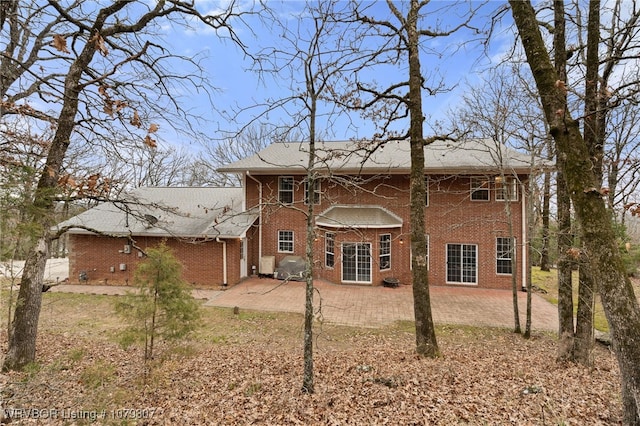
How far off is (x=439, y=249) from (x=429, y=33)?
988 cm

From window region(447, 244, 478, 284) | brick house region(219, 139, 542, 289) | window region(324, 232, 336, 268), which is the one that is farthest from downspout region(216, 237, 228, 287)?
window region(447, 244, 478, 284)

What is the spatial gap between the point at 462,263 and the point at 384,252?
3564mm

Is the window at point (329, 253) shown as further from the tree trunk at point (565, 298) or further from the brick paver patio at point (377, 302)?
the tree trunk at point (565, 298)

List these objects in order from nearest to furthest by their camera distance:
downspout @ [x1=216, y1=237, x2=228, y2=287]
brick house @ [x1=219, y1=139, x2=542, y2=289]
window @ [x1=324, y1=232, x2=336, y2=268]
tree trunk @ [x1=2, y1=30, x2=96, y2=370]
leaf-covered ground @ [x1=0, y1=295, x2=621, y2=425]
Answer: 1. leaf-covered ground @ [x1=0, y1=295, x2=621, y2=425]
2. tree trunk @ [x1=2, y1=30, x2=96, y2=370]
3. brick house @ [x1=219, y1=139, x2=542, y2=289]
4. downspout @ [x1=216, y1=237, x2=228, y2=287]
5. window @ [x1=324, y1=232, x2=336, y2=268]

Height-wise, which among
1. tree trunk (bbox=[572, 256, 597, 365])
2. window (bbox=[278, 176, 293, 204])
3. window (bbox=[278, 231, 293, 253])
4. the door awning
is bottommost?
tree trunk (bbox=[572, 256, 597, 365])

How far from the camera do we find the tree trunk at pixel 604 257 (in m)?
3.14

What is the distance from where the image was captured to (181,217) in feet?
51.2

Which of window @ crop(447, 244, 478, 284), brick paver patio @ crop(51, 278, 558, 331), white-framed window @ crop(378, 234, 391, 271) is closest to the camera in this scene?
brick paver patio @ crop(51, 278, 558, 331)

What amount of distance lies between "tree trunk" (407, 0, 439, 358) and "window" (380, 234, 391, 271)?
761 centimetres

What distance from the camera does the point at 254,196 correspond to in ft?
51.9

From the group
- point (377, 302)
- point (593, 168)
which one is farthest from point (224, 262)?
point (593, 168)

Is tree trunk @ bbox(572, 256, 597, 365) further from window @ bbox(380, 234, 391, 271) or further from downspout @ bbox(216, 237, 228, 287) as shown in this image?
downspout @ bbox(216, 237, 228, 287)

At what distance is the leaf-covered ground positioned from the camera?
13.4 ft

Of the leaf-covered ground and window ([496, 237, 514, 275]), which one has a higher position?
window ([496, 237, 514, 275])
